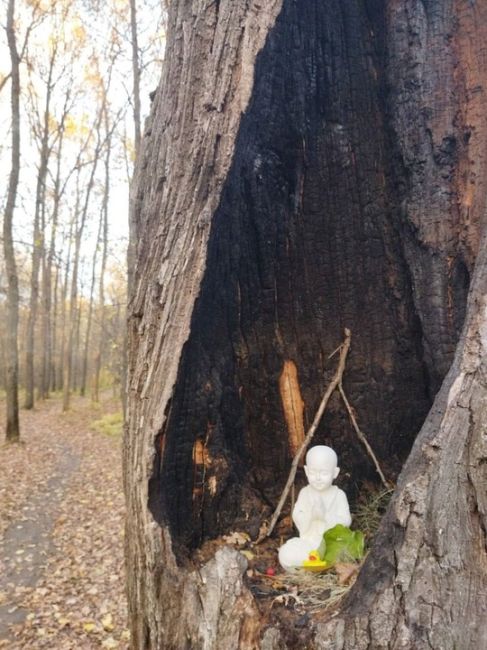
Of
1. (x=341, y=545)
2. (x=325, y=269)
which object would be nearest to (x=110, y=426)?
(x=325, y=269)

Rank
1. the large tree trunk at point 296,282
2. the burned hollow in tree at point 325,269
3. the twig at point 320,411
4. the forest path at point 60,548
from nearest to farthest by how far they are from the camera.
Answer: the large tree trunk at point 296,282 → the burned hollow in tree at point 325,269 → the twig at point 320,411 → the forest path at point 60,548

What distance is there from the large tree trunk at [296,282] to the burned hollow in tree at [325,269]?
0.01 meters

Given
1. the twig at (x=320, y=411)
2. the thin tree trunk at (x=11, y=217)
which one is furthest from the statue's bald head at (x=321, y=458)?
the thin tree trunk at (x=11, y=217)

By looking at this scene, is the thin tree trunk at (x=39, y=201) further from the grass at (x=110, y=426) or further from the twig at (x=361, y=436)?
the twig at (x=361, y=436)

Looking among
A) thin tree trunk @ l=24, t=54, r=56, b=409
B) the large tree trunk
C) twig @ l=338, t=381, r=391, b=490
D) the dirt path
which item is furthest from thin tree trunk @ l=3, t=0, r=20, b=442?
twig @ l=338, t=381, r=391, b=490

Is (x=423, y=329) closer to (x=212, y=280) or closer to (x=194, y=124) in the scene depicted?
(x=212, y=280)

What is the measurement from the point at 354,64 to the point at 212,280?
1459 mm

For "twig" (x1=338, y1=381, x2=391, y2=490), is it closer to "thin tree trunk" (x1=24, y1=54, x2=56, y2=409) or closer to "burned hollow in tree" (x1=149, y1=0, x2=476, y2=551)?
"burned hollow in tree" (x1=149, y1=0, x2=476, y2=551)

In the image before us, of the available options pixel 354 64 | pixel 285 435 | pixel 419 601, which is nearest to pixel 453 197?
pixel 354 64

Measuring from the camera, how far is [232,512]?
2.55m

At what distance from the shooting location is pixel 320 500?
262 cm

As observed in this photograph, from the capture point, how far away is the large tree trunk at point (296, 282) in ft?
5.91

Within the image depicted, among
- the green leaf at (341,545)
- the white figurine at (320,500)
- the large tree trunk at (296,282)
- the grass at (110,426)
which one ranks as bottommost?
the grass at (110,426)

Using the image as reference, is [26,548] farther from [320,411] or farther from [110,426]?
[110,426]
